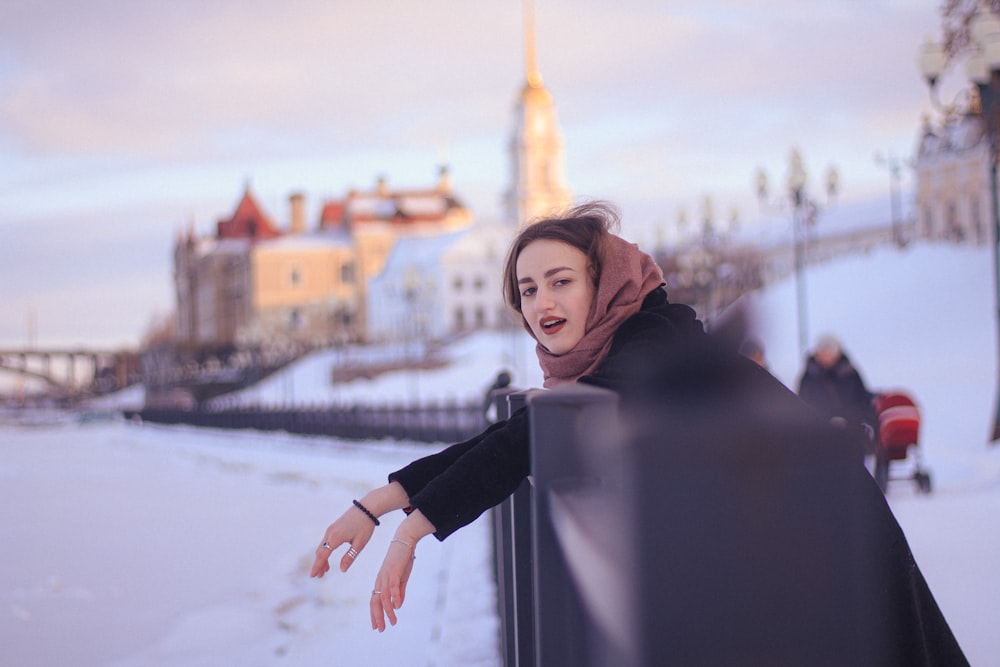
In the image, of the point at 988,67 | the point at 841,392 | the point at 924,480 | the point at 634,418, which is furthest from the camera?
the point at 988,67

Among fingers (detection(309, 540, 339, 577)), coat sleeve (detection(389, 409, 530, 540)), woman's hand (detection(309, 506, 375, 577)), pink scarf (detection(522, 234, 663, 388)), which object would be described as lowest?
fingers (detection(309, 540, 339, 577))

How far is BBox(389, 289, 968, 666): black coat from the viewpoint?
1564 millimetres

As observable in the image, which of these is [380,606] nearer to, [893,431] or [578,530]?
[578,530]

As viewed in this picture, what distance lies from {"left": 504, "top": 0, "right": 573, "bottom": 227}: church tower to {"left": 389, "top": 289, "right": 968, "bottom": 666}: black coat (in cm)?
7950

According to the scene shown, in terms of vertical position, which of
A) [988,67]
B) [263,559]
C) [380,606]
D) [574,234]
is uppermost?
[988,67]

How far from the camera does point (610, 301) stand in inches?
81.7

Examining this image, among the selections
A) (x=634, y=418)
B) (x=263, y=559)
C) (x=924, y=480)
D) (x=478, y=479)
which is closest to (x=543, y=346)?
(x=478, y=479)

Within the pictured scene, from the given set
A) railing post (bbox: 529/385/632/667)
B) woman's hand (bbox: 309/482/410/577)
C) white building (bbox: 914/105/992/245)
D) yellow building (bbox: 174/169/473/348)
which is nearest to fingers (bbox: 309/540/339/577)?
woman's hand (bbox: 309/482/410/577)

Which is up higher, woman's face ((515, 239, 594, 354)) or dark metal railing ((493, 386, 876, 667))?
woman's face ((515, 239, 594, 354))

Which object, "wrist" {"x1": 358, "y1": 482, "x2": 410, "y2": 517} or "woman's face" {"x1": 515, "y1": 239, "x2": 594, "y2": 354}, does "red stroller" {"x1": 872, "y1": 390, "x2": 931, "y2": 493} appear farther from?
"wrist" {"x1": 358, "y1": 482, "x2": 410, "y2": 517}

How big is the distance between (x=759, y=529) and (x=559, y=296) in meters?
0.69

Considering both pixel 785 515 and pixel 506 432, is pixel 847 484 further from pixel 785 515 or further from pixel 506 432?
pixel 506 432

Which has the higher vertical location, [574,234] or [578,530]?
[574,234]

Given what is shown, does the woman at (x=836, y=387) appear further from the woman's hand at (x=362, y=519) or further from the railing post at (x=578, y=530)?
the railing post at (x=578, y=530)
